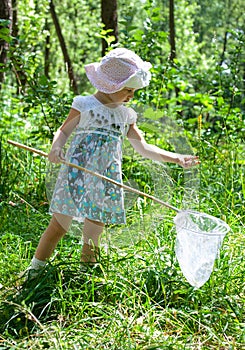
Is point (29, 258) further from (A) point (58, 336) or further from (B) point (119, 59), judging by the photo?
(B) point (119, 59)

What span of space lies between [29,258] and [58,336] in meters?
0.90

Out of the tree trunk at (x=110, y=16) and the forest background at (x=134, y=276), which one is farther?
the tree trunk at (x=110, y=16)

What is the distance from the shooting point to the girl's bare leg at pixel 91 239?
2.92 meters

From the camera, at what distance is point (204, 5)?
1051 inches

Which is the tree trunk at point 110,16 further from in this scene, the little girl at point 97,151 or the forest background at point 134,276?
the little girl at point 97,151

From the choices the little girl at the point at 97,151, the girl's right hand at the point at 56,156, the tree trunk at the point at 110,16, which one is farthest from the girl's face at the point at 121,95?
the tree trunk at the point at 110,16

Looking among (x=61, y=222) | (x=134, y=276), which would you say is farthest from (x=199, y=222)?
(x=61, y=222)

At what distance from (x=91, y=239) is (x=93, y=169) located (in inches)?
14.6

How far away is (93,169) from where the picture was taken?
9.19 ft

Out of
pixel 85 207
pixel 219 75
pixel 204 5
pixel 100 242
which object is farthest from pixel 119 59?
pixel 204 5

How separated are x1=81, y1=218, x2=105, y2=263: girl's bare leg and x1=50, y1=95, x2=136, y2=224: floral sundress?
0.21 ft

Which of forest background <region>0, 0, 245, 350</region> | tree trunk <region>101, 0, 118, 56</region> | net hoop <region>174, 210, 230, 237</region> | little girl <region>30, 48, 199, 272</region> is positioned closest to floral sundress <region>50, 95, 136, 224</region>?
little girl <region>30, 48, 199, 272</region>

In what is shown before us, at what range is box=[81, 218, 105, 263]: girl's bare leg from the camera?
9.57 feet

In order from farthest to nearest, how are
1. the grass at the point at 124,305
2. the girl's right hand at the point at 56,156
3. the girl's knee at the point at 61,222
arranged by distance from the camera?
1. the girl's knee at the point at 61,222
2. the girl's right hand at the point at 56,156
3. the grass at the point at 124,305
